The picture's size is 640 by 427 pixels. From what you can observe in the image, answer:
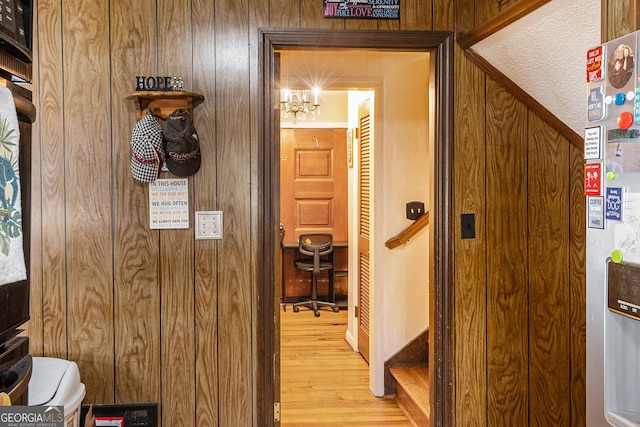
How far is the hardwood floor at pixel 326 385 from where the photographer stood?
3459mm

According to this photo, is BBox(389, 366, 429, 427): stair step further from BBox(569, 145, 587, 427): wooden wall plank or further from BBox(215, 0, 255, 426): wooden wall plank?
BBox(215, 0, 255, 426): wooden wall plank

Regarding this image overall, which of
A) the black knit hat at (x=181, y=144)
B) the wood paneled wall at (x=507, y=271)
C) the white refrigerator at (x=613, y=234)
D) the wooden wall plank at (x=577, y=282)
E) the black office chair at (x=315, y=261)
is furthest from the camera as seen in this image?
the black office chair at (x=315, y=261)

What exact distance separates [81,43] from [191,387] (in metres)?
1.54

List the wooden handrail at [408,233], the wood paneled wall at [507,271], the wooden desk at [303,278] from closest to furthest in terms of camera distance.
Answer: the wood paneled wall at [507,271]
the wooden handrail at [408,233]
the wooden desk at [303,278]

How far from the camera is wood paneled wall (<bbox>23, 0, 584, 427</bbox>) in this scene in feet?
7.84

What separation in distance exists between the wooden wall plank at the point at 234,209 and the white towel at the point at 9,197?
4.77 feet

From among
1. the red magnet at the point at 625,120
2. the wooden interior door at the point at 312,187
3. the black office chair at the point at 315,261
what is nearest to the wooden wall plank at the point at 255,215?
the red magnet at the point at 625,120

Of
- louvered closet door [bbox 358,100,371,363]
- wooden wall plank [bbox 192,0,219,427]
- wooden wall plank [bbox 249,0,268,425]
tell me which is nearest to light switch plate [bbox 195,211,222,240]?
wooden wall plank [bbox 192,0,219,427]

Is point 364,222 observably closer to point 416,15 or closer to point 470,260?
point 470,260

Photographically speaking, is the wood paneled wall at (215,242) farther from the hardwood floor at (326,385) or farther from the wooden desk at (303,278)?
the wooden desk at (303,278)

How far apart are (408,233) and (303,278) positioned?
3.12 meters

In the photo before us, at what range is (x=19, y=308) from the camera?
3.45 feet

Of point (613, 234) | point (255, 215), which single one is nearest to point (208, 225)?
point (255, 215)

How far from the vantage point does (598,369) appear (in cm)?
133
